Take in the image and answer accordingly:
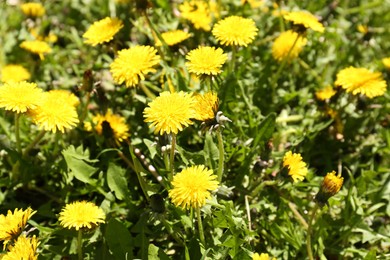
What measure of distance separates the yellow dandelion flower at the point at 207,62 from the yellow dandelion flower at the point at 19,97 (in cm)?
69

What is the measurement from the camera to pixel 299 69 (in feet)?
10.4

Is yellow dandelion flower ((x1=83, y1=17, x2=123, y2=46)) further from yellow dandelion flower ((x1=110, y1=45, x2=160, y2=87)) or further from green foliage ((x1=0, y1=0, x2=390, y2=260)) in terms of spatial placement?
yellow dandelion flower ((x1=110, y1=45, x2=160, y2=87))

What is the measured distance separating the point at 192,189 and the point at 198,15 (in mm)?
1424

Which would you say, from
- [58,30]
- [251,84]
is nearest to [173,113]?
[251,84]

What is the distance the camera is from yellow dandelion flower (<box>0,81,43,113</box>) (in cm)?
206

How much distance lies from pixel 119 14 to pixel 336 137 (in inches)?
67.1

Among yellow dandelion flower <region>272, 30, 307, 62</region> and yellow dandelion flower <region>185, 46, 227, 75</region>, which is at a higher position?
yellow dandelion flower <region>185, 46, 227, 75</region>

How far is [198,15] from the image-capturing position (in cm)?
287

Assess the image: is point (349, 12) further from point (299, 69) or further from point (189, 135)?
point (189, 135)

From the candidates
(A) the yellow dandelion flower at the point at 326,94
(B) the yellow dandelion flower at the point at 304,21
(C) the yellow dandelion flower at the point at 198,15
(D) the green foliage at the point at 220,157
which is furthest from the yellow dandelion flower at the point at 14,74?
(A) the yellow dandelion flower at the point at 326,94

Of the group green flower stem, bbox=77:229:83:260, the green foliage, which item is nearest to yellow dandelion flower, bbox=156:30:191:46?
the green foliage

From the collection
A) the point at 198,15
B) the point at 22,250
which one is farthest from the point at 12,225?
the point at 198,15

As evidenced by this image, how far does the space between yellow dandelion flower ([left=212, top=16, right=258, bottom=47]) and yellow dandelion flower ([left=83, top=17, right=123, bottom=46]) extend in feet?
1.76

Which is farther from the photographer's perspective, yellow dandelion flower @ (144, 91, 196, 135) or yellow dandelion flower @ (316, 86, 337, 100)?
yellow dandelion flower @ (316, 86, 337, 100)
